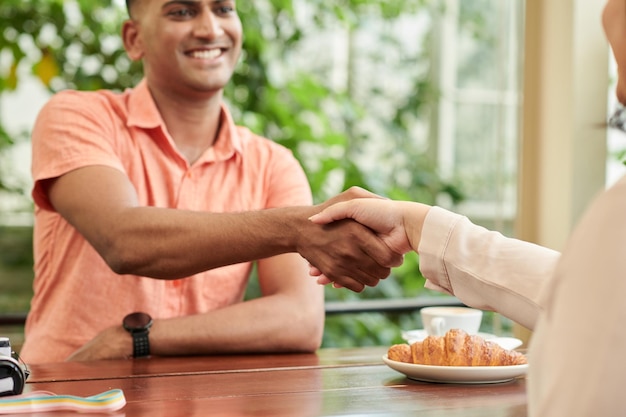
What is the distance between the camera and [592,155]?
273 centimetres

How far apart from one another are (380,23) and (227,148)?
2.38 metres

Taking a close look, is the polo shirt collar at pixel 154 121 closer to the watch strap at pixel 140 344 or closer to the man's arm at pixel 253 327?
the man's arm at pixel 253 327

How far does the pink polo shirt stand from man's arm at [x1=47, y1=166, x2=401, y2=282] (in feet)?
0.77

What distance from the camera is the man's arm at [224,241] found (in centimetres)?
197

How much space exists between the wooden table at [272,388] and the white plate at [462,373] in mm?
14

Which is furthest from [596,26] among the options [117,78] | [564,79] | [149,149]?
[117,78]

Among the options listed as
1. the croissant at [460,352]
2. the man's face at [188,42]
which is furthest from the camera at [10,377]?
the man's face at [188,42]

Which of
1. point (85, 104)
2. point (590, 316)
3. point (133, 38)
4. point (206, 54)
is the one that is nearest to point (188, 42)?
point (206, 54)

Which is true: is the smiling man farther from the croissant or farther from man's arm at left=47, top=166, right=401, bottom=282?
the croissant

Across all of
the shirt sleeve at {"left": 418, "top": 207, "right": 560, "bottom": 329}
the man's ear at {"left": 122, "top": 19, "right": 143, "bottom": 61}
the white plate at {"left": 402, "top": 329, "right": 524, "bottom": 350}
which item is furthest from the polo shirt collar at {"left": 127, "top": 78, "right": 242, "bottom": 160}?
the shirt sleeve at {"left": 418, "top": 207, "right": 560, "bottom": 329}

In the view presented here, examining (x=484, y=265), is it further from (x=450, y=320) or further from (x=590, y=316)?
(x=590, y=316)

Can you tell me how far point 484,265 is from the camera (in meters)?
1.57

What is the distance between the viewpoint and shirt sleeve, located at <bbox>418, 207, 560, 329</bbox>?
1.52 m

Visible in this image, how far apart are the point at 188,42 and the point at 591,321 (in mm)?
1798
